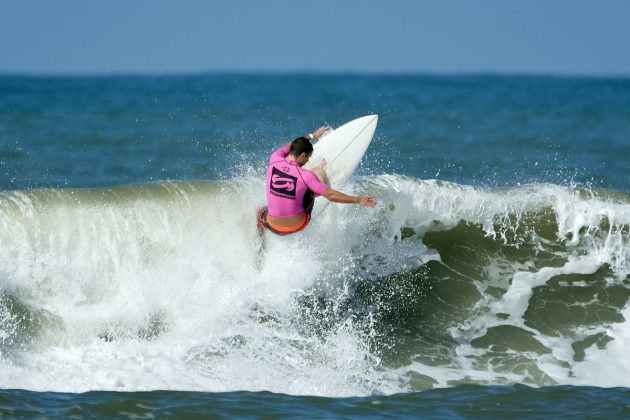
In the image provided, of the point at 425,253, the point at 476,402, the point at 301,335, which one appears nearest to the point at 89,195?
the point at 301,335

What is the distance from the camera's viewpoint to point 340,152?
961 centimetres

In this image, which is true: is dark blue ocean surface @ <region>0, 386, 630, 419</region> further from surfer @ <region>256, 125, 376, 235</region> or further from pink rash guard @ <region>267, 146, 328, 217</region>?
pink rash guard @ <region>267, 146, 328, 217</region>

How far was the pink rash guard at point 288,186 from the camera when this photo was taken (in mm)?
8195

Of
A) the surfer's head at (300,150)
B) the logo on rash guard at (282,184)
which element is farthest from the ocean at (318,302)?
the surfer's head at (300,150)

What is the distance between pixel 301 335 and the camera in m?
8.53

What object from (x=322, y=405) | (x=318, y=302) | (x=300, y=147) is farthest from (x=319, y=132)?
(x=322, y=405)

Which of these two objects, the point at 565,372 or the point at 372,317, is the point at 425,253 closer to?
the point at 372,317

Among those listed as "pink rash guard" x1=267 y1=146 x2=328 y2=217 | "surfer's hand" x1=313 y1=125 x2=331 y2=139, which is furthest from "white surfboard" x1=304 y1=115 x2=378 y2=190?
"pink rash guard" x1=267 y1=146 x2=328 y2=217

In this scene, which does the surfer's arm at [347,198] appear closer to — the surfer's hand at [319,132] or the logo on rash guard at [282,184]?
the logo on rash guard at [282,184]

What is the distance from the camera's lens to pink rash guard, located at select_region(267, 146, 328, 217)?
8195 millimetres

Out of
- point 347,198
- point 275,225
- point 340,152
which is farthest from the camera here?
point 340,152

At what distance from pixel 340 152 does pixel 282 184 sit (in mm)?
1396

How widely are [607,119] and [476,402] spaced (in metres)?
21.1

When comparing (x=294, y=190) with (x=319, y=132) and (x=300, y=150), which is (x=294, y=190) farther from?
(x=319, y=132)
